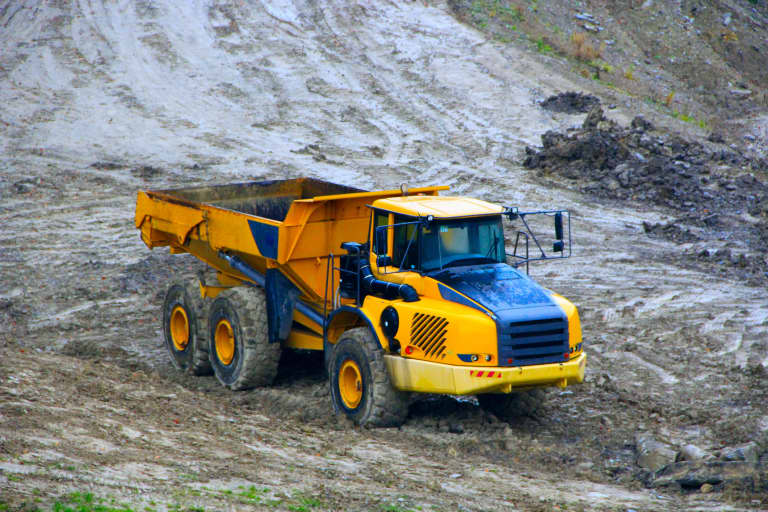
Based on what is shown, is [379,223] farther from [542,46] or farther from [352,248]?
[542,46]

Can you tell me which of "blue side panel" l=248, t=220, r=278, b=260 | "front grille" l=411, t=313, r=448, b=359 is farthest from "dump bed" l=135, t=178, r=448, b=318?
"front grille" l=411, t=313, r=448, b=359

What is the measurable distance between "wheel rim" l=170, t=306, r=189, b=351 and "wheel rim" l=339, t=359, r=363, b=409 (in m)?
3.26

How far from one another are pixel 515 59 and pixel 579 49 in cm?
274

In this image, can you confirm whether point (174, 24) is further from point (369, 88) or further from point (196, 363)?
point (196, 363)

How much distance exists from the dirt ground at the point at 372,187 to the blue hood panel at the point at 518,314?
1.09 m

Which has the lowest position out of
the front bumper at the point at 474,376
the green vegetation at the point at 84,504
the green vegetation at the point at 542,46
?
the green vegetation at the point at 84,504

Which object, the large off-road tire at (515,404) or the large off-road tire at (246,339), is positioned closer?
the large off-road tire at (515,404)

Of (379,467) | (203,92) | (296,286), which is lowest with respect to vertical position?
(379,467)

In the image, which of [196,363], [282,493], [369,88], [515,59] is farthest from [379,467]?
[515,59]

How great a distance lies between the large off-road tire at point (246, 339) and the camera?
37.7 feet

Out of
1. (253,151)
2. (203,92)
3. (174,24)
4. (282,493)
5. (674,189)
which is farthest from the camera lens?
(174,24)

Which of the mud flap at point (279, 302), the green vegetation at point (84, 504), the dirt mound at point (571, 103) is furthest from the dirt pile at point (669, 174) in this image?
the green vegetation at point (84, 504)

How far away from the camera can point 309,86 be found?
29.7 m

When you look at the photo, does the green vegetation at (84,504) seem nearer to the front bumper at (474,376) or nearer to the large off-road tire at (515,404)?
the front bumper at (474,376)
